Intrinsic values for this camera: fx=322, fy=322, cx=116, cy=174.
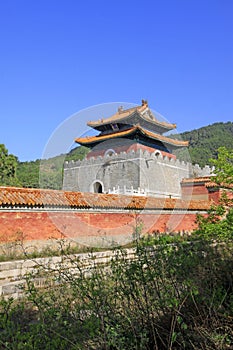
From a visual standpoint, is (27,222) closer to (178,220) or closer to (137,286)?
(137,286)

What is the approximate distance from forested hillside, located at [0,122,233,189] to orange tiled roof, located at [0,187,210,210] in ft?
1.55

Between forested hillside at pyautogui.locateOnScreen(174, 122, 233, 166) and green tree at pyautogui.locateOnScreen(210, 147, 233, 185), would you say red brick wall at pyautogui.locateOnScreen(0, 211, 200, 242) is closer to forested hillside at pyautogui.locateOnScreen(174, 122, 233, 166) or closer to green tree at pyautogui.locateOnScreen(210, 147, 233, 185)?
green tree at pyautogui.locateOnScreen(210, 147, 233, 185)

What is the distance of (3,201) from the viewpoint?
7.74m

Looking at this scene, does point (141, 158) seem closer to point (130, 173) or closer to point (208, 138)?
point (130, 173)

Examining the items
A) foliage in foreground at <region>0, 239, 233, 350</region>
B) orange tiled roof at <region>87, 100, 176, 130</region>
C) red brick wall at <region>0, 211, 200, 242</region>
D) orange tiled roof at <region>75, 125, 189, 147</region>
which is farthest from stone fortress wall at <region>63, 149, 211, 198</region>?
foliage in foreground at <region>0, 239, 233, 350</region>

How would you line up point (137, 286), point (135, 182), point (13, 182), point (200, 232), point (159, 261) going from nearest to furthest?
point (137, 286) → point (159, 261) → point (200, 232) → point (135, 182) → point (13, 182)

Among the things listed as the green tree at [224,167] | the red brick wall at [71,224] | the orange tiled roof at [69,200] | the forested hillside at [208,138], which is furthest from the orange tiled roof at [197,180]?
the forested hillside at [208,138]

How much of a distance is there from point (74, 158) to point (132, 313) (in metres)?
21.6

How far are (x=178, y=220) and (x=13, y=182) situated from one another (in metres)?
15.0

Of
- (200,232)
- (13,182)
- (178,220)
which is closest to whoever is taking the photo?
(200,232)

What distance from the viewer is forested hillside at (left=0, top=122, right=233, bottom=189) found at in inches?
327

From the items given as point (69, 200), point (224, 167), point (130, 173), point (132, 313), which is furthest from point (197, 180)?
point (132, 313)

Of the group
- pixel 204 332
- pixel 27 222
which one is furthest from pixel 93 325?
pixel 27 222

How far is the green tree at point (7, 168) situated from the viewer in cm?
2410
